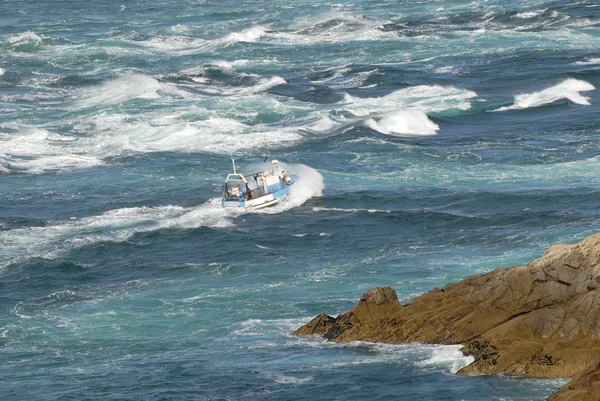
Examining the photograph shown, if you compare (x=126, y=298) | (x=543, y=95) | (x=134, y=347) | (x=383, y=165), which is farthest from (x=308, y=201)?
(x=543, y=95)

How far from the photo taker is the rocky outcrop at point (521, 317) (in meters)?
37.1

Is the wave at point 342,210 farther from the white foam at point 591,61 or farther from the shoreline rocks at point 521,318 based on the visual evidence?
the white foam at point 591,61

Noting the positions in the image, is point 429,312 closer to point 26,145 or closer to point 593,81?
point 26,145

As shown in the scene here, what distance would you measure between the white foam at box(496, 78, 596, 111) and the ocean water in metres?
0.29

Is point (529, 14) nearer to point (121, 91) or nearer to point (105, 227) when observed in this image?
point (121, 91)

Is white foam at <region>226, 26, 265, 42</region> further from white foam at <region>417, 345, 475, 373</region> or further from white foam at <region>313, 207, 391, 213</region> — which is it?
white foam at <region>417, 345, 475, 373</region>

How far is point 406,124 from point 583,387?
2229 inches

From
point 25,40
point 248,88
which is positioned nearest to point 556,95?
point 248,88

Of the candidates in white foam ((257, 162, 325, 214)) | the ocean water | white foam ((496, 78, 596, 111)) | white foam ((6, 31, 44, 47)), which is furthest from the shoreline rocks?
white foam ((6, 31, 44, 47))

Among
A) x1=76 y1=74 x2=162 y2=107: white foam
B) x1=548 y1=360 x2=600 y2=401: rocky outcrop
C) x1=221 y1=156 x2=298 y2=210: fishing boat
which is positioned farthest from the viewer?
x1=76 y1=74 x2=162 y2=107: white foam

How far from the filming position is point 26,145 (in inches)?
3445

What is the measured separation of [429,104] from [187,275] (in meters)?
41.5

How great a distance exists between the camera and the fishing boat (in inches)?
2717

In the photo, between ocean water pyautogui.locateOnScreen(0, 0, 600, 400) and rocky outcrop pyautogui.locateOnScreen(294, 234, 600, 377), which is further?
ocean water pyautogui.locateOnScreen(0, 0, 600, 400)
